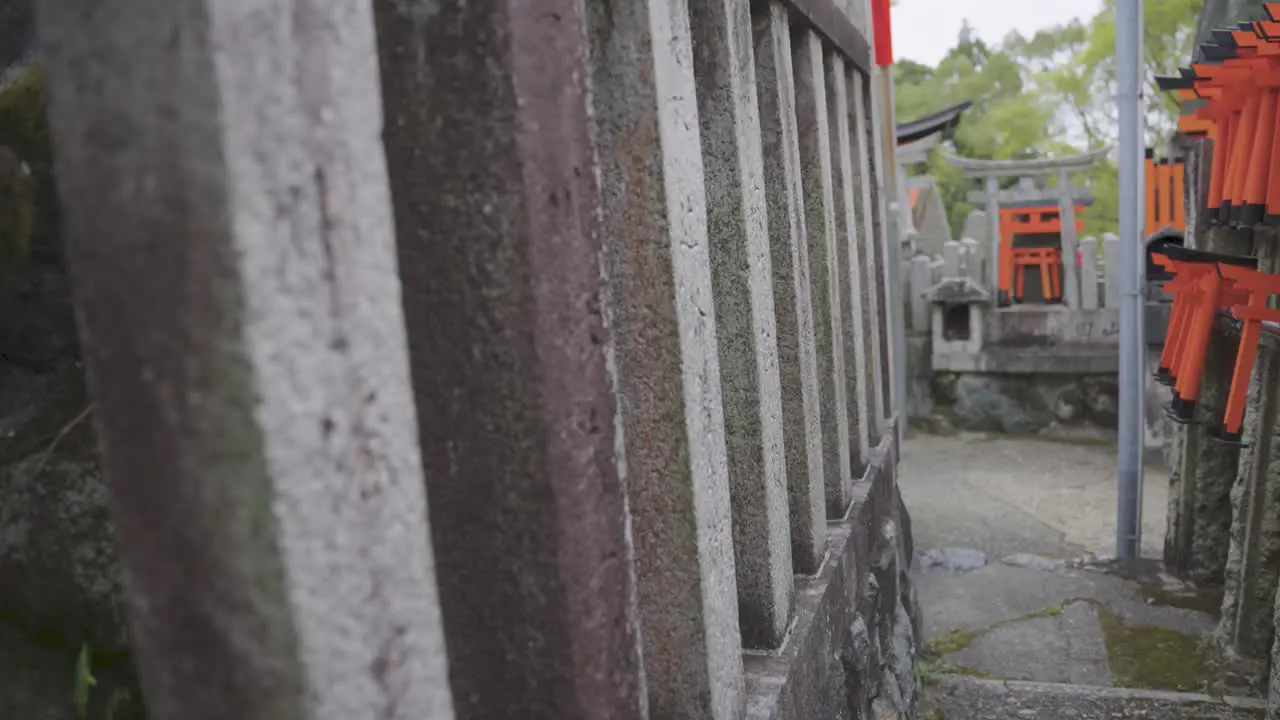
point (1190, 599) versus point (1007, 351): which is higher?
point (1007, 351)

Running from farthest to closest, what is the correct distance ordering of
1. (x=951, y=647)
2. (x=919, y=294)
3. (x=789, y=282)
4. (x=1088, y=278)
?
(x=919, y=294) → (x=1088, y=278) → (x=951, y=647) → (x=789, y=282)

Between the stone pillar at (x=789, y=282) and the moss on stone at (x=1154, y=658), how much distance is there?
3.54 meters

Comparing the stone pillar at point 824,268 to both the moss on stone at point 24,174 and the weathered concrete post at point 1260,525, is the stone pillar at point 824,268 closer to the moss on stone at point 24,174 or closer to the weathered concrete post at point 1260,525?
the moss on stone at point 24,174

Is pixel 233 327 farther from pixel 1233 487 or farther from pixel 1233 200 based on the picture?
pixel 1233 487

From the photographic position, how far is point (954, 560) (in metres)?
7.91

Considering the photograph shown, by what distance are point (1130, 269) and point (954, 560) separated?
2.92 metres

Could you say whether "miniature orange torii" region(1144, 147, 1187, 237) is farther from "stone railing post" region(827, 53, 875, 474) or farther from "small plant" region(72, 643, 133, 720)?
"small plant" region(72, 643, 133, 720)

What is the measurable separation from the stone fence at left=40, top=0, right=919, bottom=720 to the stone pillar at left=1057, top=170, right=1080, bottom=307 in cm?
1240

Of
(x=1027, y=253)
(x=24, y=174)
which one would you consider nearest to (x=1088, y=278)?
(x=1027, y=253)

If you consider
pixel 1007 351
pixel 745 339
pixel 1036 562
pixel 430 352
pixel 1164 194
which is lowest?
pixel 1036 562

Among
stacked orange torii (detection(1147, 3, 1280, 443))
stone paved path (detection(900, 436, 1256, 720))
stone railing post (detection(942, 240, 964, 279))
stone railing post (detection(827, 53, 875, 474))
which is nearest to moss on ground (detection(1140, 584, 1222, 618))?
stone paved path (detection(900, 436, 1256, 720))

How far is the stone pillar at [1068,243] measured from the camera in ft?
44.1

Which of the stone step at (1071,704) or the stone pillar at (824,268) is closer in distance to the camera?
the stone pillar at (824,268)

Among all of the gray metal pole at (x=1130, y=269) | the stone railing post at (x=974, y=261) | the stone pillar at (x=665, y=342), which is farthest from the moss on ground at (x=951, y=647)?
the stone railing post at (x=974, y=261)
